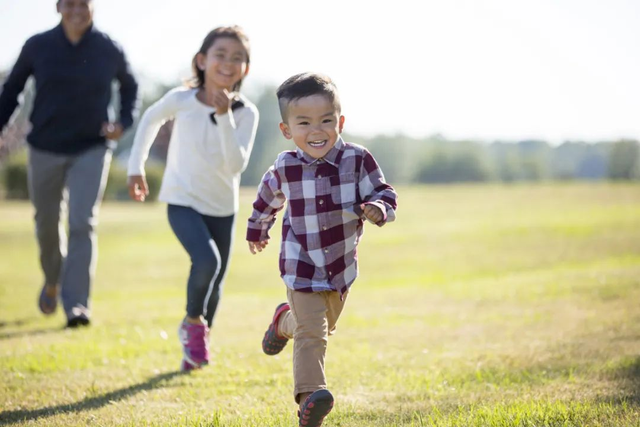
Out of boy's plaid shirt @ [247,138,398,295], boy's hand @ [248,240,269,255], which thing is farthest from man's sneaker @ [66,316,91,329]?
boy's plaid shirt @ [247,138,398,295]

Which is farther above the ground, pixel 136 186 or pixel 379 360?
pixel 136 186

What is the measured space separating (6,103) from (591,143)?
135431mm

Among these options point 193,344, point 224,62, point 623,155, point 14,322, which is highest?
point 224,62

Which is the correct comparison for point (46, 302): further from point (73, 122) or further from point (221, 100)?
point (221, 100)

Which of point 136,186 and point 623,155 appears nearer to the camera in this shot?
point 136,186

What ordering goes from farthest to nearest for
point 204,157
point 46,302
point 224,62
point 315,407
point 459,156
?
1. point 459,156
2. point 46,302
3. point 204,157
4. point 224,62
5. point 315,407

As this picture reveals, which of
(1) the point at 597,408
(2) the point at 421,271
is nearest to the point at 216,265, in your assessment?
(1) the point at 597,408

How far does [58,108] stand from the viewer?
7477 mm

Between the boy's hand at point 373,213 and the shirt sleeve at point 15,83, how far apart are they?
5.03 m

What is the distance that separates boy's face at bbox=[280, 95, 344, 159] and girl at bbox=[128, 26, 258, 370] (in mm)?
1597

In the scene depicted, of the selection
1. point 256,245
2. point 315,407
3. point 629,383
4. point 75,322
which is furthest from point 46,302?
point 629,383

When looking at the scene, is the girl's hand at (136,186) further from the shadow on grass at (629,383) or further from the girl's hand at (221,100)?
the shadow on grass at (629,383)

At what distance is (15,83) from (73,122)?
2.25 feet

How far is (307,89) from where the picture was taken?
3.81 meters
